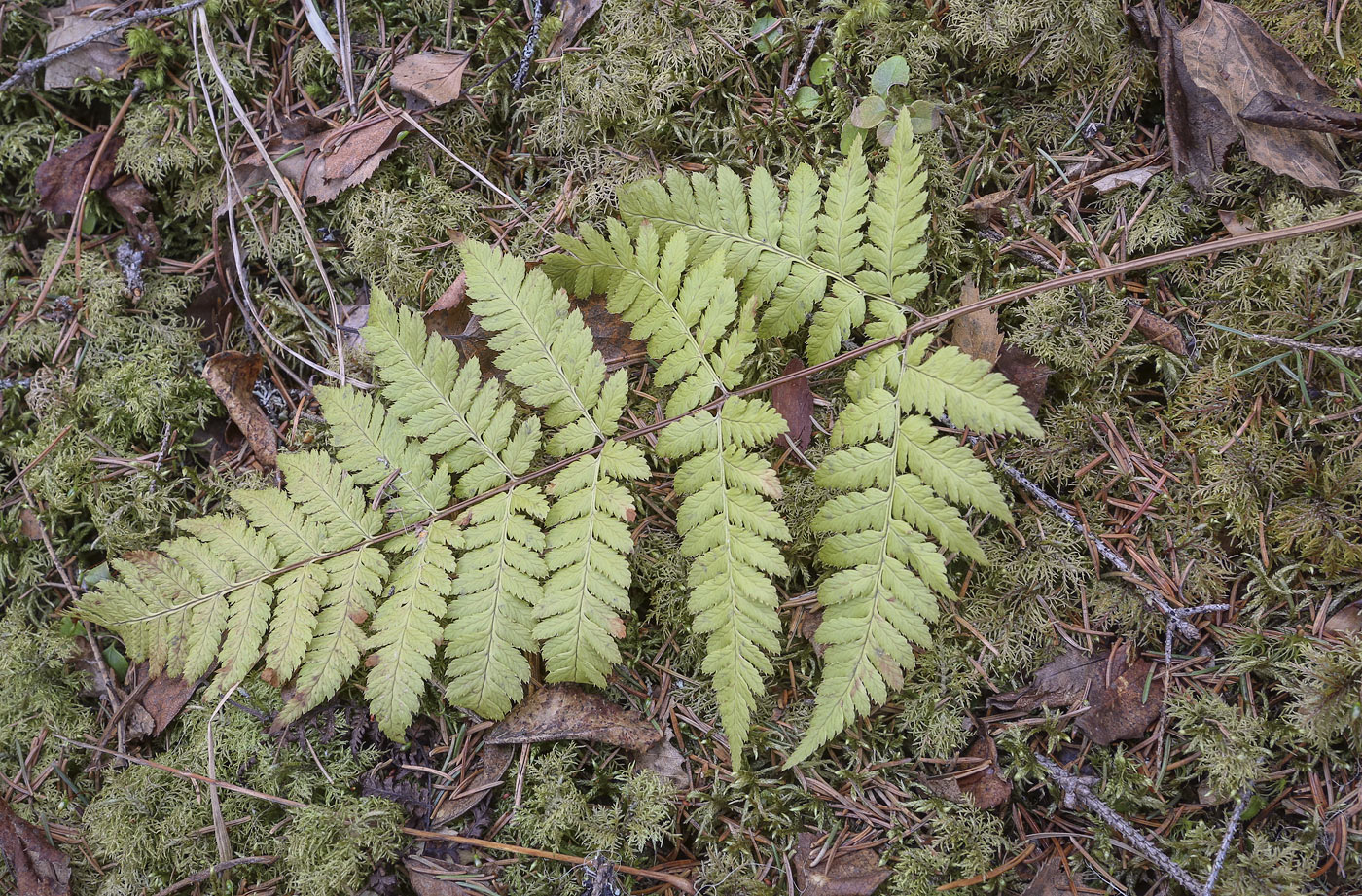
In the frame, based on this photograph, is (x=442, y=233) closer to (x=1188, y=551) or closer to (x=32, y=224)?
(x=32, y=224)

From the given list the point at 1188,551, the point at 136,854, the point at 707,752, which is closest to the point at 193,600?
the point at 136,854

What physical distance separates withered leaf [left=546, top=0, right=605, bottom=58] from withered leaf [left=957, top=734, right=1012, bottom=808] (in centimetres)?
373

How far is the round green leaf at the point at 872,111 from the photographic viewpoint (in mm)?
3320

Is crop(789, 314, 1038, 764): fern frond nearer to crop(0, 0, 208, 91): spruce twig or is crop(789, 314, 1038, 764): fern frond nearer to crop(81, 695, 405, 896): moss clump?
crop(81, 695, 405, 896): moss clump

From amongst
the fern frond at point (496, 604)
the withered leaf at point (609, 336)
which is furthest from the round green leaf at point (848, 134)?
the fern frond at point (496, 604)

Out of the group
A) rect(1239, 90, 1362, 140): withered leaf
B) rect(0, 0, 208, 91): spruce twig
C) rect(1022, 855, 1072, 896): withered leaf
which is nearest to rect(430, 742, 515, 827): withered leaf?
rect(1022, 855, 1072, 896): withered leaf

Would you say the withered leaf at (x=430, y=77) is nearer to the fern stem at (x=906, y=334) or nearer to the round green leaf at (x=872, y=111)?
the fern stem at (x=906, y=334)

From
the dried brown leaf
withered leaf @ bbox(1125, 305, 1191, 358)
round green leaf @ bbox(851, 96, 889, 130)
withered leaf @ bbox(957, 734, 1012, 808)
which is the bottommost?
withered leaf @ bbox(957, 734, 1012, 808)

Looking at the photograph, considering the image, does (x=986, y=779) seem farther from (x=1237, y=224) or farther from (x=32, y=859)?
(x=32, y=859)

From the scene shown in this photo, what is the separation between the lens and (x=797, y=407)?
11.3ft

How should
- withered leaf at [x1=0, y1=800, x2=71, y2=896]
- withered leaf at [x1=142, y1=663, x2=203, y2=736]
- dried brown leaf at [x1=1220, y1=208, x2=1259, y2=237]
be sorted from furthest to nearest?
1. withered leaf at [x1=142, y1=663, x2=203, y2=736]
2. withered leaf at [x1=0, y1=800, x2=71, y2=896]
3. dried brown leaf at [x1=1220, y1=208, x2=1259, y2=237]

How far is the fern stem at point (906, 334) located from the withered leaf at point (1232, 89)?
0.89 feet

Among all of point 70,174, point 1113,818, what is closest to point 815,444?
point 1113,818

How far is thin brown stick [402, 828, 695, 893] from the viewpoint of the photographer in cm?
307
